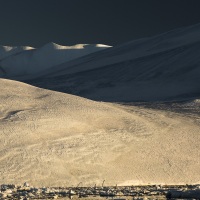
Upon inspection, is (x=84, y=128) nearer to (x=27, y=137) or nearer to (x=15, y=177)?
(x=27, y=137)

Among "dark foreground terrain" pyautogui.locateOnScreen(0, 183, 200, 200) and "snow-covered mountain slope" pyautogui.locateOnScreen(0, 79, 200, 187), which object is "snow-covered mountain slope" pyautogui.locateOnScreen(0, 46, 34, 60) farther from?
"dark foreground terrain" pyautogui.locateOnScreen(0, 183, 200, 200)

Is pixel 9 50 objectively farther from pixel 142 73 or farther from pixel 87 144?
pixel 87 144

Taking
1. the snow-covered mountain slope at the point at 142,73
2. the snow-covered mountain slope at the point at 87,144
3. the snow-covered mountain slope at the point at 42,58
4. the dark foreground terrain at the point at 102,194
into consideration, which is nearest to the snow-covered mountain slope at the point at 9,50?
the snow-covered mountain slope at the point at 42,58

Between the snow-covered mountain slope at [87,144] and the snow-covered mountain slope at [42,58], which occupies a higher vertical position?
the snow-covered mountain slope at [42,58]

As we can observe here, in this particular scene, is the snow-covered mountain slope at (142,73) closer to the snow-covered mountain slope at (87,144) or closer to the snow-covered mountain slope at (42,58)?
the snow-covered mountain slope at (87,144)

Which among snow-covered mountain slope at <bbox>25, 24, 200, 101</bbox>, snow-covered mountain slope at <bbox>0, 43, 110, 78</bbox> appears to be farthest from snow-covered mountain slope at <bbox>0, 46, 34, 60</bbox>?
snow-covered mountain slope at <bbox>25, 24, 200, 101</bbox>

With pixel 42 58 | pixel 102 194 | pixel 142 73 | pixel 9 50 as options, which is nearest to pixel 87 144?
pixel 102 194
